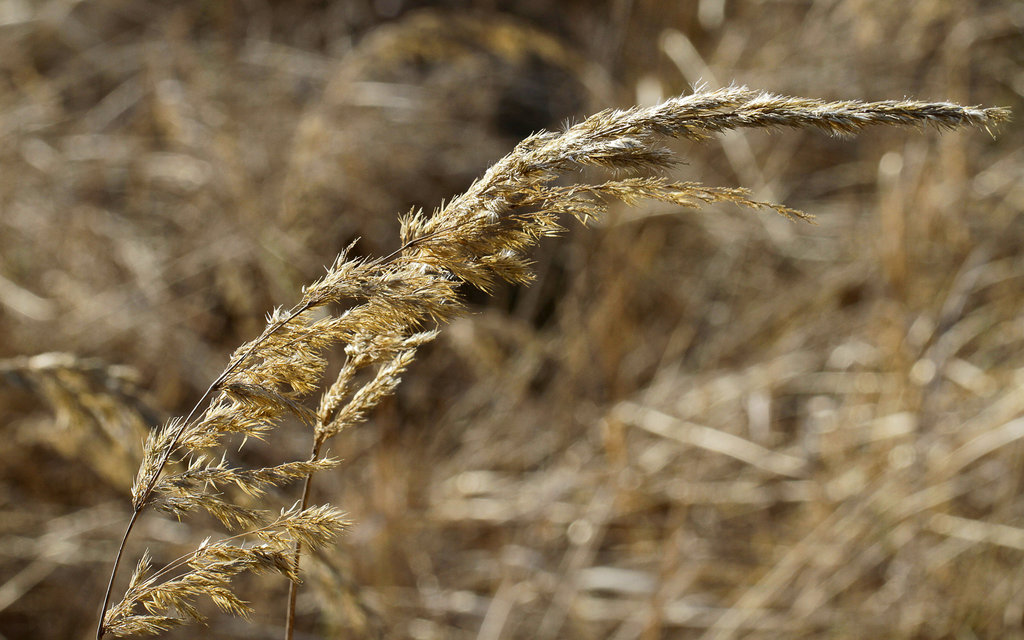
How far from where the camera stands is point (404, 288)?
22.7 inches

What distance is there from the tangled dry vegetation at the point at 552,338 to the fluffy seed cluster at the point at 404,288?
0.08 metres

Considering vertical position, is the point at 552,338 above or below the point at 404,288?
below

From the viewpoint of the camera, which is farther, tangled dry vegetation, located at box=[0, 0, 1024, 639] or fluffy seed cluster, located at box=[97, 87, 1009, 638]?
tangled dry vegetation, located at box=[0, 0, 1024, 639]

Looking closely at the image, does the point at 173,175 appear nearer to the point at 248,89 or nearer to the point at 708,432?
Result: the point at 248,89

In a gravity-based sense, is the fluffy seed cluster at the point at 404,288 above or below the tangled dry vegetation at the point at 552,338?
above

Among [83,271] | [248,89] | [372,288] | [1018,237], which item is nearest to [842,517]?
[1018,237]

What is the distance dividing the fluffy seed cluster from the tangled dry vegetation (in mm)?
76

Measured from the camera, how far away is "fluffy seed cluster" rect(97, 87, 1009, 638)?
0.53 metres

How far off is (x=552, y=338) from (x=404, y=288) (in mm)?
1980

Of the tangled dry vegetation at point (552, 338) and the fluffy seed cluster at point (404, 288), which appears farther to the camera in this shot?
the tangled dry vegetation at point (552, 338)

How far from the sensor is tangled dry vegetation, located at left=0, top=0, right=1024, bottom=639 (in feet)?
5.41

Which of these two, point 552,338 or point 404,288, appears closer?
point 404,288

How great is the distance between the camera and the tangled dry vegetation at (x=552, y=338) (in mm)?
1647

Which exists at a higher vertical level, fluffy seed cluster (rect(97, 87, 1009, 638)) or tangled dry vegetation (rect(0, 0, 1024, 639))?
fluffy seed cluster (rect(97, 87, 1009, 638))
